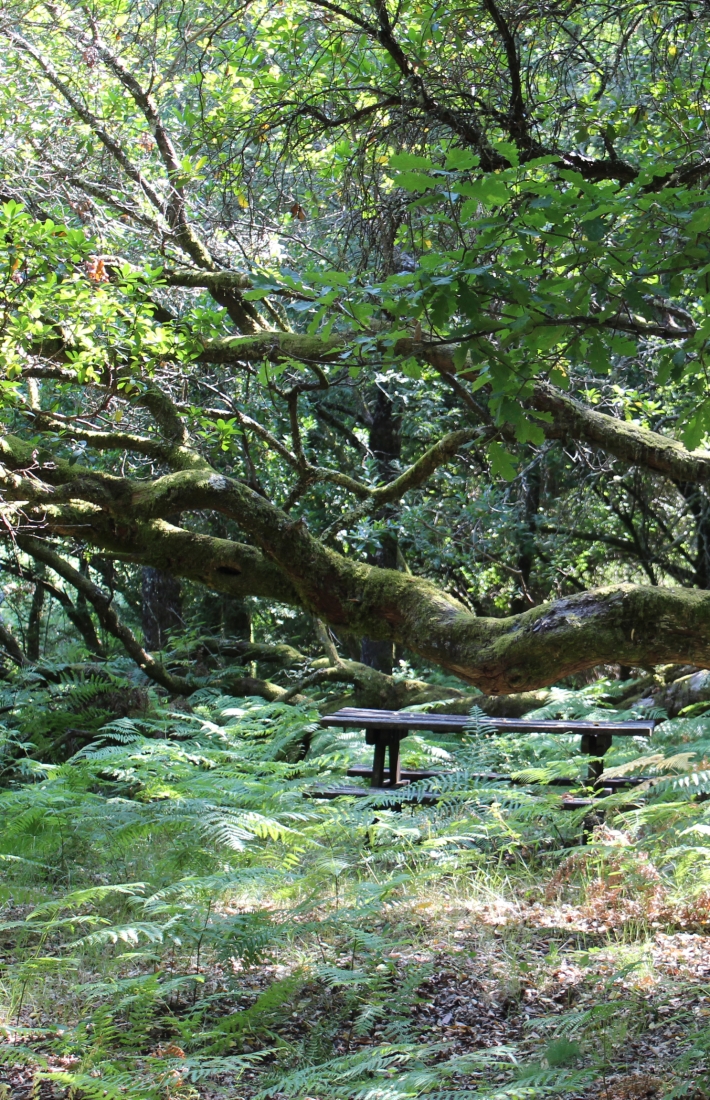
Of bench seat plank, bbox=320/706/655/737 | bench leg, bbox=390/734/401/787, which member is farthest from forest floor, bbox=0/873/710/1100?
bench leg, bbox=390/734/401/787

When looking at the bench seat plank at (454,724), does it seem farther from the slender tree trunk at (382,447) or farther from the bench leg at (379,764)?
the slender tree trunk at (382,447)

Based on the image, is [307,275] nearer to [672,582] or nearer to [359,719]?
[359,719]

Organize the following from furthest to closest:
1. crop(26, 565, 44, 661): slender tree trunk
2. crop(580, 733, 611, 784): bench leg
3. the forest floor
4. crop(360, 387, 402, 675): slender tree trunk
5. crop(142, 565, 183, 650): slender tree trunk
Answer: crop(26, 565, 44, 661): slender tree trunk
crop(142, 565, 183, 650): slender tree trunk
crop(360, 387, 402, 675): slender tree trunk
crop(580, 733, 611, 784): bench leg
the forest floor

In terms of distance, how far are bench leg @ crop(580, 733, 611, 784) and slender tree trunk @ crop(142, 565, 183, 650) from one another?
6.42 metres

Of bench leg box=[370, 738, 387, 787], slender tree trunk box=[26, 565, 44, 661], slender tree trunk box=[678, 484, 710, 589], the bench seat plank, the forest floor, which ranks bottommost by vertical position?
the forest floor

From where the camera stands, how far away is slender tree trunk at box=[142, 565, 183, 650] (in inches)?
487

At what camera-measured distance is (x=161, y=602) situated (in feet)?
40.6

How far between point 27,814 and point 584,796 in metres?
3.98

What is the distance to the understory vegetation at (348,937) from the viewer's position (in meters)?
3.49

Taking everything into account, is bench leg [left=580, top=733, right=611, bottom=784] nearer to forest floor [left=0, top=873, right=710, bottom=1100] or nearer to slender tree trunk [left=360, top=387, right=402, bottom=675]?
forest floor [left=0, top=873, right=710, bottom=1100]

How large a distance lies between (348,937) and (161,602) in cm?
813

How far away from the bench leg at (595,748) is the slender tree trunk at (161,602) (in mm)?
6416

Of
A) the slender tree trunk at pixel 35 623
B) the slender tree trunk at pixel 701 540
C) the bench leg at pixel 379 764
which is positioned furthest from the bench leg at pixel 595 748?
the slender tree trunk at pixel 35 623

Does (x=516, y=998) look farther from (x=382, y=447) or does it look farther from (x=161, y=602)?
(x=161, y=602)
